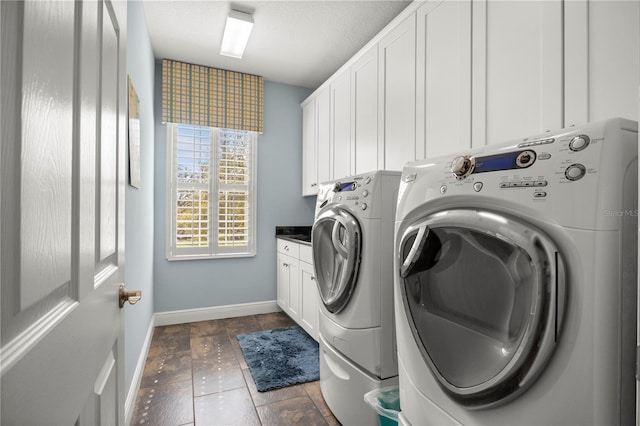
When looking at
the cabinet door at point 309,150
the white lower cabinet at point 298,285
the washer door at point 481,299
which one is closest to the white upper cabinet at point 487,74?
the washer door at point 481,299

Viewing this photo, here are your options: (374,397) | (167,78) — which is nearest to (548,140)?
(374,397)

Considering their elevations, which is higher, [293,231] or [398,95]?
[398,95]

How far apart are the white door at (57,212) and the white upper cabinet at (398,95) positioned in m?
1.63

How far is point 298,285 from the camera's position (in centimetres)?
303

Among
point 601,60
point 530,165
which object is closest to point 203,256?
point 530,165

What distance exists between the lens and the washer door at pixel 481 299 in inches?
27.4

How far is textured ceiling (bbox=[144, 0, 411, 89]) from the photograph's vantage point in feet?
7.61

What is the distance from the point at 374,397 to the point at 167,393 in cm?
140

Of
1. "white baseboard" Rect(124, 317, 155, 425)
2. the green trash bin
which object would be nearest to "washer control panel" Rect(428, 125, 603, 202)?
the green trash bin

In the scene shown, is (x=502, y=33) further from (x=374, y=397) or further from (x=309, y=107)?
(x=309, y=107)

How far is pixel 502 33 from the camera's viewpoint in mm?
1421

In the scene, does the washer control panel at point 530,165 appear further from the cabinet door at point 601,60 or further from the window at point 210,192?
the window at point 210,192

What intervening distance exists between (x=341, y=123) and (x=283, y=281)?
70.9 inches

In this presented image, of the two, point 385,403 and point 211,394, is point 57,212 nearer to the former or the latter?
point 385,403
